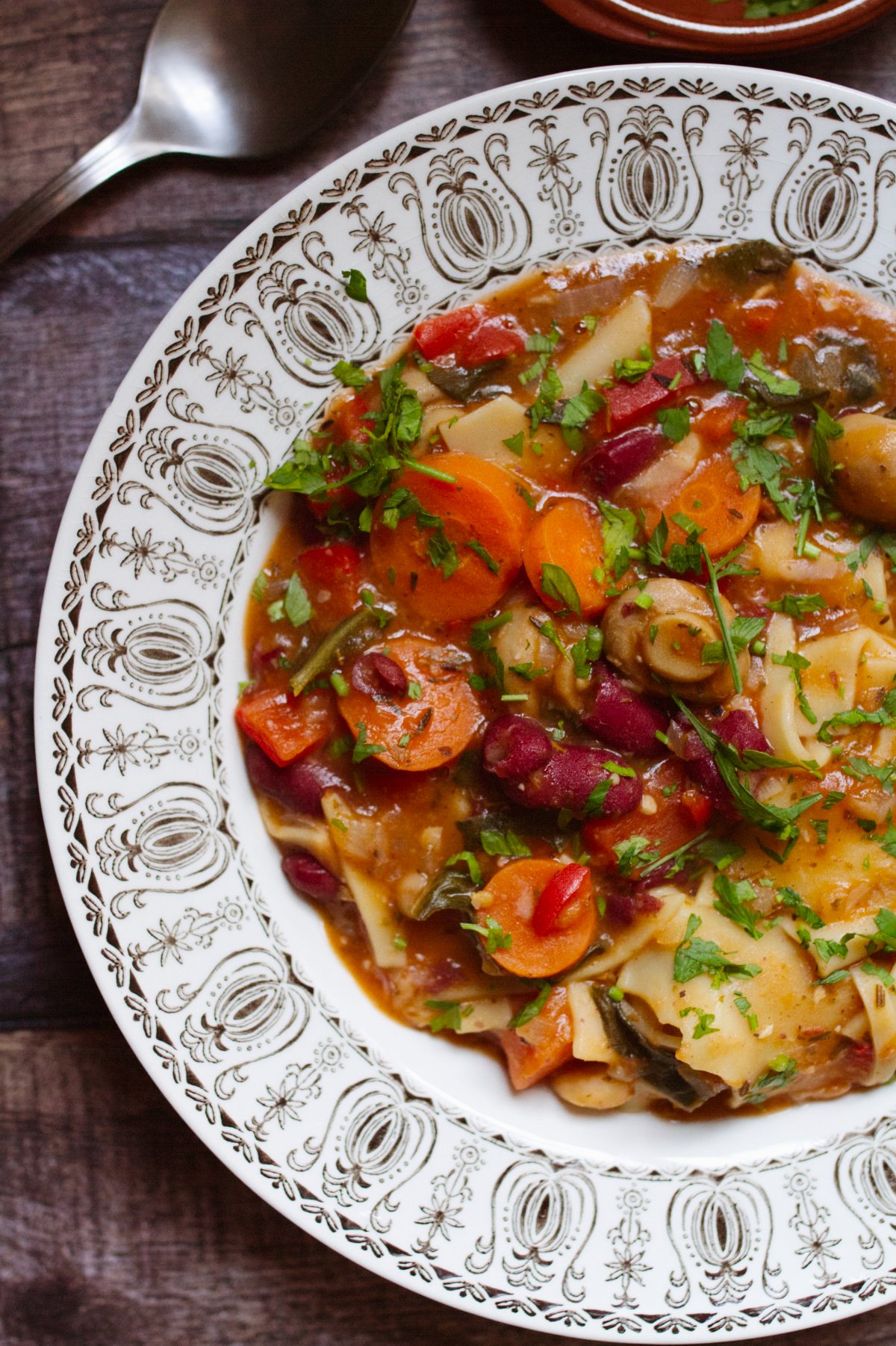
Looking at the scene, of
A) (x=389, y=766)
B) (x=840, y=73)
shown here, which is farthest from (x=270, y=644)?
(x=840, y=73)

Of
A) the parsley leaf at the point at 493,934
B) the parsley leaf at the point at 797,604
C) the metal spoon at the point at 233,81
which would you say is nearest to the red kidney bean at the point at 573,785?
the parsley leaf at the point at 493,934

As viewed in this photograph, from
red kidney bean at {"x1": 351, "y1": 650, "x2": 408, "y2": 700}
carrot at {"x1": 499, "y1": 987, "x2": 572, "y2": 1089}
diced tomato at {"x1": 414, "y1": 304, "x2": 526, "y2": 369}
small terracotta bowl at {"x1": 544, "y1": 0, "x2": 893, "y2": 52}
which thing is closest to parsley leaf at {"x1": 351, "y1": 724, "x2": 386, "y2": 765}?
→ red kidney bean at {"x1": 351, "y1": 650, "x2": 408, "y2": 700}

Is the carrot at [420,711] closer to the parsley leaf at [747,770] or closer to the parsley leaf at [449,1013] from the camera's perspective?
the parsley leaf at [747,770]

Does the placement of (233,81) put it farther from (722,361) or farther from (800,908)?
(800,908)

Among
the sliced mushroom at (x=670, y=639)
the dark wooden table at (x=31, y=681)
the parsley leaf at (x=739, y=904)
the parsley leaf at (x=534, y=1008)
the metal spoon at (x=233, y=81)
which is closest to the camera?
the sliced mushroom at (x=670, y=639)

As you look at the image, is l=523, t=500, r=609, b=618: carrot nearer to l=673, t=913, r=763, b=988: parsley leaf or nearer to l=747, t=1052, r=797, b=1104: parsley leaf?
l=673, t=913, r=763, b=988: parsley leaf

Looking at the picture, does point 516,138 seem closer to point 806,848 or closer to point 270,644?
point 270,644

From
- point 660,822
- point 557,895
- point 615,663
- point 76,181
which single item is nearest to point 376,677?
point 615,663
